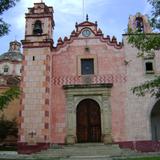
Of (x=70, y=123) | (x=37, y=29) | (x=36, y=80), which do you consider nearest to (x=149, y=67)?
(x=70, y=123)

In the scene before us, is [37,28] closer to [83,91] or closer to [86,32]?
[86,32]

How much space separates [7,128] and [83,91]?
647 cm

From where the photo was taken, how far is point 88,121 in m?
20.2

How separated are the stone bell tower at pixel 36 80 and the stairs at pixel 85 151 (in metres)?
0.96

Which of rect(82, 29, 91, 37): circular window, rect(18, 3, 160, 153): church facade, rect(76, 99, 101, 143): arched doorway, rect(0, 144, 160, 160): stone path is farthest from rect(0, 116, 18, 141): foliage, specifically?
rect(82, 29, 91, 37): circular window

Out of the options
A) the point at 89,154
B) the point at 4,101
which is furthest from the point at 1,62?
the point at 4,101

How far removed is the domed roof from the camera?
4592 cm

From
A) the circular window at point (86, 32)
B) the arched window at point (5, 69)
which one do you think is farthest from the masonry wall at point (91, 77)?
the arched window at point (5, 69)

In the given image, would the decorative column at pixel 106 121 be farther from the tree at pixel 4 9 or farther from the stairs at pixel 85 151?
the tree at pixel 4 9

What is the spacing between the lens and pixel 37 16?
21906mm

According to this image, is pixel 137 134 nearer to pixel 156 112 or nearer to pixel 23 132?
pixel 156 112

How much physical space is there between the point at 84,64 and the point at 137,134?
5262mm

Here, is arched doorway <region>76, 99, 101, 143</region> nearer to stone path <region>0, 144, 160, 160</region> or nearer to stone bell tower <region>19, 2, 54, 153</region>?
stone path <region>0, 144, 160, 160</region>

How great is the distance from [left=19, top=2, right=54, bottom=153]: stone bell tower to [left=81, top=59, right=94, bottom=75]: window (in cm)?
213
